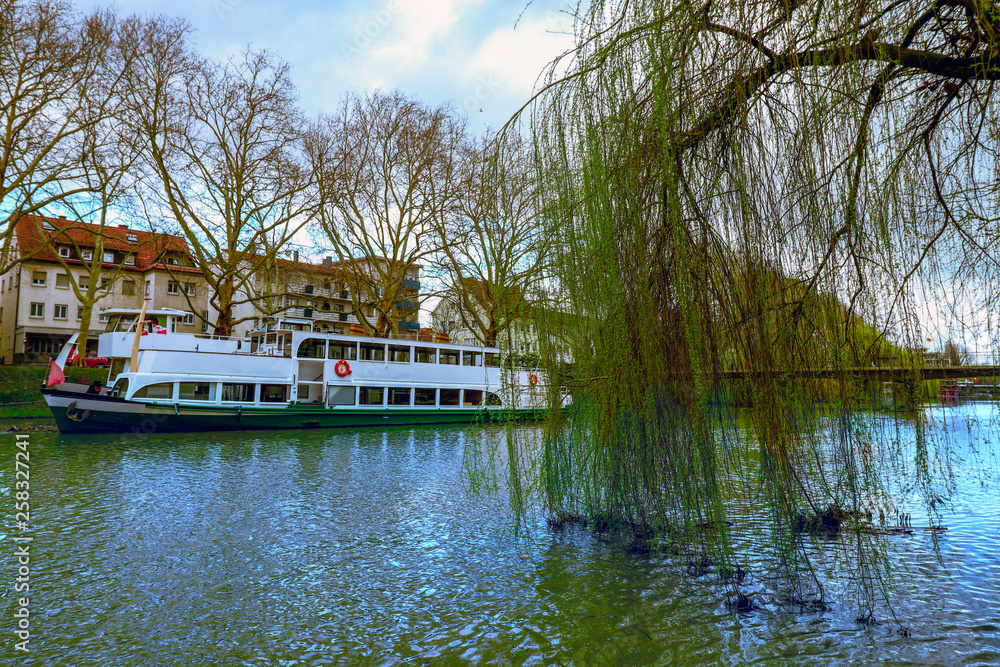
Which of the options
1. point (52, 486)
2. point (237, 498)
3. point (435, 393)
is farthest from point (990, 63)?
point (435, 393)

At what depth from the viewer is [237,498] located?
29.3 feet

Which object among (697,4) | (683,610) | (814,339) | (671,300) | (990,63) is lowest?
(683,610)

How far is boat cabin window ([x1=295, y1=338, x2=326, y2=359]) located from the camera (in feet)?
68.4

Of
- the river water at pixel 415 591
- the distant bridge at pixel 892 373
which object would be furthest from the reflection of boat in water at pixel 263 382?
the distant bridge at pixel 892 373

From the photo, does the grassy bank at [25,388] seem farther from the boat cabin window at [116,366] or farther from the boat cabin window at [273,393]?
the boat cabin window at [273,393]

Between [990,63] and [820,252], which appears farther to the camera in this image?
[820,252]

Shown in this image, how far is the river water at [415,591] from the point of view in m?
4.16

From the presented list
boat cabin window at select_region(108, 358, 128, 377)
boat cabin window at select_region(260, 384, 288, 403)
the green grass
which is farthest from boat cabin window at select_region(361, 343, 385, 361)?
the green grass

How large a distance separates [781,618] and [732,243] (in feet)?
8.95

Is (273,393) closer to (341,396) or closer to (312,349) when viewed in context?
(312,349)

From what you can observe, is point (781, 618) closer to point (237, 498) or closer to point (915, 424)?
point (915, 424)

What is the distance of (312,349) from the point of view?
21094 millimetres

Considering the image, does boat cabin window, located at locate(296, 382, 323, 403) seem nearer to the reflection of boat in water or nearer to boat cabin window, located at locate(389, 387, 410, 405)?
the reflection of boat in water

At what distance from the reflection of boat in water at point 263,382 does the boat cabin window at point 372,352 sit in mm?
35
